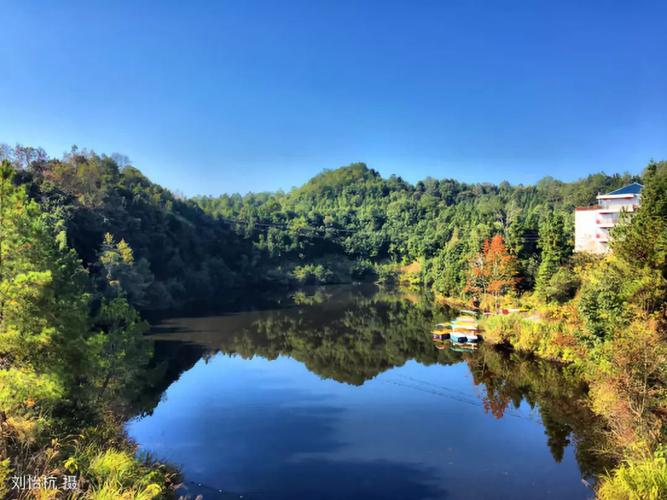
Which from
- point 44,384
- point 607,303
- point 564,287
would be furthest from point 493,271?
point 44,384

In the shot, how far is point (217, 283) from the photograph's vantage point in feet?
232

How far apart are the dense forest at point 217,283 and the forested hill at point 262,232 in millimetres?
279

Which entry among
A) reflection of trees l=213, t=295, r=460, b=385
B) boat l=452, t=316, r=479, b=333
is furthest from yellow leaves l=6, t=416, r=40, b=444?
boat l=452, t=316, r=479, b=333

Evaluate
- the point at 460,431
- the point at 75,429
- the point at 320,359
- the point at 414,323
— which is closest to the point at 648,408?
the point at 460,431

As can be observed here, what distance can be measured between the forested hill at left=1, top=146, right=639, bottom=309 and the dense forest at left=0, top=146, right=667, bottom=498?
279 mm

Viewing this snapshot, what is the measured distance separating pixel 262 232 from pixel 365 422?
7121cm

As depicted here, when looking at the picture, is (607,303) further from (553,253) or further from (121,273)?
(121,273)

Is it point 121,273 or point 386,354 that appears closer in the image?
point 386,354

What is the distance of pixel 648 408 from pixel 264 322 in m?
36.0

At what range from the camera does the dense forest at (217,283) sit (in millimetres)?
10773

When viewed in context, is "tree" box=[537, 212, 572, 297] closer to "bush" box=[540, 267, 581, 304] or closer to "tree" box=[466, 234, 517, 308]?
"bush" box=[540, 267, 581, 304]

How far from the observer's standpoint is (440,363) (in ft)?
101

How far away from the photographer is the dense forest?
10773mm

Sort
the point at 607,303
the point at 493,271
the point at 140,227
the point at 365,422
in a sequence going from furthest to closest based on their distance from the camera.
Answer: the point at 140,227 < the point at 493,271 < the point at 365,422 < the point at 607,303
